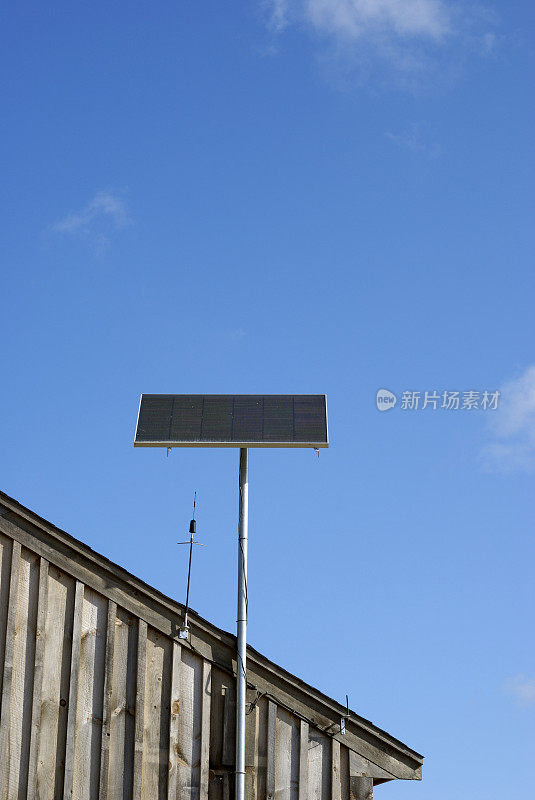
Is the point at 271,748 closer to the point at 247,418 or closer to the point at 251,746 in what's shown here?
the point at 251,746

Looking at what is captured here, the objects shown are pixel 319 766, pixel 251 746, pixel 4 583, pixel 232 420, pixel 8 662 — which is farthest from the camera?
pixel 232 420

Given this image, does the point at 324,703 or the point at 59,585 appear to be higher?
the point at 59,585

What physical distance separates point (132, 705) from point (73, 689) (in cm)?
81

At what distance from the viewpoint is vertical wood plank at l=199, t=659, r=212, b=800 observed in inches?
533

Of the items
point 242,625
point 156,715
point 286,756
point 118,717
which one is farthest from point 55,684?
point 286,756

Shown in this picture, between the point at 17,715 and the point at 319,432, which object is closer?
the point at 17,715

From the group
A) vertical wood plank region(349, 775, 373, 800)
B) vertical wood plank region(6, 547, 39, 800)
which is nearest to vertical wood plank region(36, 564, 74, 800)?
vertical wood plank region(6, 547, 39, 800)

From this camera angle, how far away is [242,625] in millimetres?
13953

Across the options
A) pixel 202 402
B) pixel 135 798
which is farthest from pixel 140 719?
pixel 202 402

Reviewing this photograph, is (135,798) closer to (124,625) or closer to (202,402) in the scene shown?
(124,625)

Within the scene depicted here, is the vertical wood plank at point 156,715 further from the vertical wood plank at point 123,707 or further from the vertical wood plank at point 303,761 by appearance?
the vertical wood plank at point 303,761

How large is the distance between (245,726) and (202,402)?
15.2 ft

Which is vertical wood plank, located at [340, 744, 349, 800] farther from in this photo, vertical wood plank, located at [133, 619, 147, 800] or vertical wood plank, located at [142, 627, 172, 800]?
vertical wood plank, located at [133, 619, 147, 800]

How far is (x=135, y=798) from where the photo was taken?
13.3 metres
